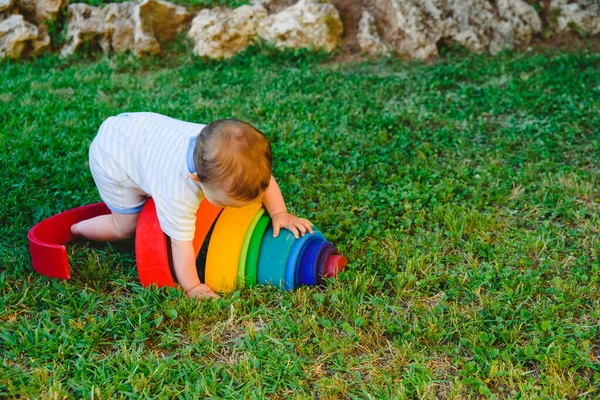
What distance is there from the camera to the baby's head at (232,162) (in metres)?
2.67

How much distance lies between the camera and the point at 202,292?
3.00 metres

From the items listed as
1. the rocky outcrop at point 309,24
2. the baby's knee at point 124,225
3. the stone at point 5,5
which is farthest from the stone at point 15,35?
the baby's knee at point 124,225

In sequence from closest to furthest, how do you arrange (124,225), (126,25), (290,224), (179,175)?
(179,175), (290,224), (124,225), (126,25)

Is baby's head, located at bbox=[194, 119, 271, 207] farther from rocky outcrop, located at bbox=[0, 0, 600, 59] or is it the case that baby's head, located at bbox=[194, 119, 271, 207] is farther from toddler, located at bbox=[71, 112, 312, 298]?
rocky outcrop, located at bbox=[0, 0, 600, 59]

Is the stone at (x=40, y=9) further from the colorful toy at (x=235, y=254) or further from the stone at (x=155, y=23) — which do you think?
the colorful toy at (x=235, y=254)

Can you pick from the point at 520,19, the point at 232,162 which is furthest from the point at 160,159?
the point at 520,19

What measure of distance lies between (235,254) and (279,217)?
311 mm

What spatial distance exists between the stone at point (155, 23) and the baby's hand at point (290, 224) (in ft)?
16.3

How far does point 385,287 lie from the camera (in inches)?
125

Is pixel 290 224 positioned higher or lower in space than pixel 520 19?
lower

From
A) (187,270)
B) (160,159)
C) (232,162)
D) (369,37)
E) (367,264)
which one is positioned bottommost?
(367,264)

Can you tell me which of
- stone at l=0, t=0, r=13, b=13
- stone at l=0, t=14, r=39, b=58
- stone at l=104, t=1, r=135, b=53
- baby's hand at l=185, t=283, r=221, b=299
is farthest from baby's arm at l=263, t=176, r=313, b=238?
stone at l=0, t=0, r=13, b=13

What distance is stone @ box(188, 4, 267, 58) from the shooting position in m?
7.34

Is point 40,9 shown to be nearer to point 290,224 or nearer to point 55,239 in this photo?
point 55,239
